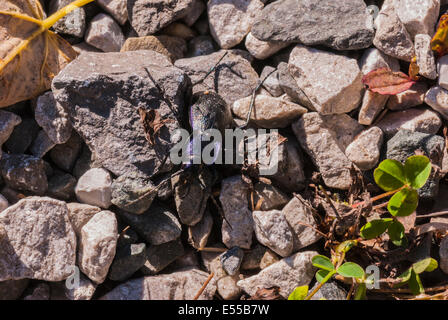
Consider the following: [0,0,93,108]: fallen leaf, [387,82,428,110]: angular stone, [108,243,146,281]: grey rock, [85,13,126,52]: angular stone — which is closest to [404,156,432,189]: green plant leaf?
[387,82,428,110]: angular stone

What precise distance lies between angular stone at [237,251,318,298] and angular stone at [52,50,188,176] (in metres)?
0.94

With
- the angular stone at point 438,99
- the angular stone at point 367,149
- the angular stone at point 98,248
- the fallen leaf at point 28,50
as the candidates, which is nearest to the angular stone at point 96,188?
the angular stone at point 98,248

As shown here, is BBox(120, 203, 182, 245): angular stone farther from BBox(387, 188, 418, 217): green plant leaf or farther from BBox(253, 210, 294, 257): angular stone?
BBox(387, 188, 418, 217): green plant leaf

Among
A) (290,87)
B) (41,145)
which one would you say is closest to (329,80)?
(290,87)

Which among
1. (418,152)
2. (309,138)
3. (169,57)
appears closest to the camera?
(418,152)

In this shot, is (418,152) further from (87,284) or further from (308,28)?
(87,284)

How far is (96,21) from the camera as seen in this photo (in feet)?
11.2

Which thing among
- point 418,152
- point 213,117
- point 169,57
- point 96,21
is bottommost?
point 418,152

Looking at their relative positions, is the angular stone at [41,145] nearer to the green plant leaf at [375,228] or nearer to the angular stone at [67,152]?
the angular stone at [67,152]

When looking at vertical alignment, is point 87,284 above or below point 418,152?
below

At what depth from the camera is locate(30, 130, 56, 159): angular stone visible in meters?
3.13

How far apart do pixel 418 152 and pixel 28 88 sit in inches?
101

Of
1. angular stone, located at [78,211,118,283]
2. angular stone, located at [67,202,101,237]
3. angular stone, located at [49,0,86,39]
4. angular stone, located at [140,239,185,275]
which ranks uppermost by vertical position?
angular stone, located at [49,0,86,39]
